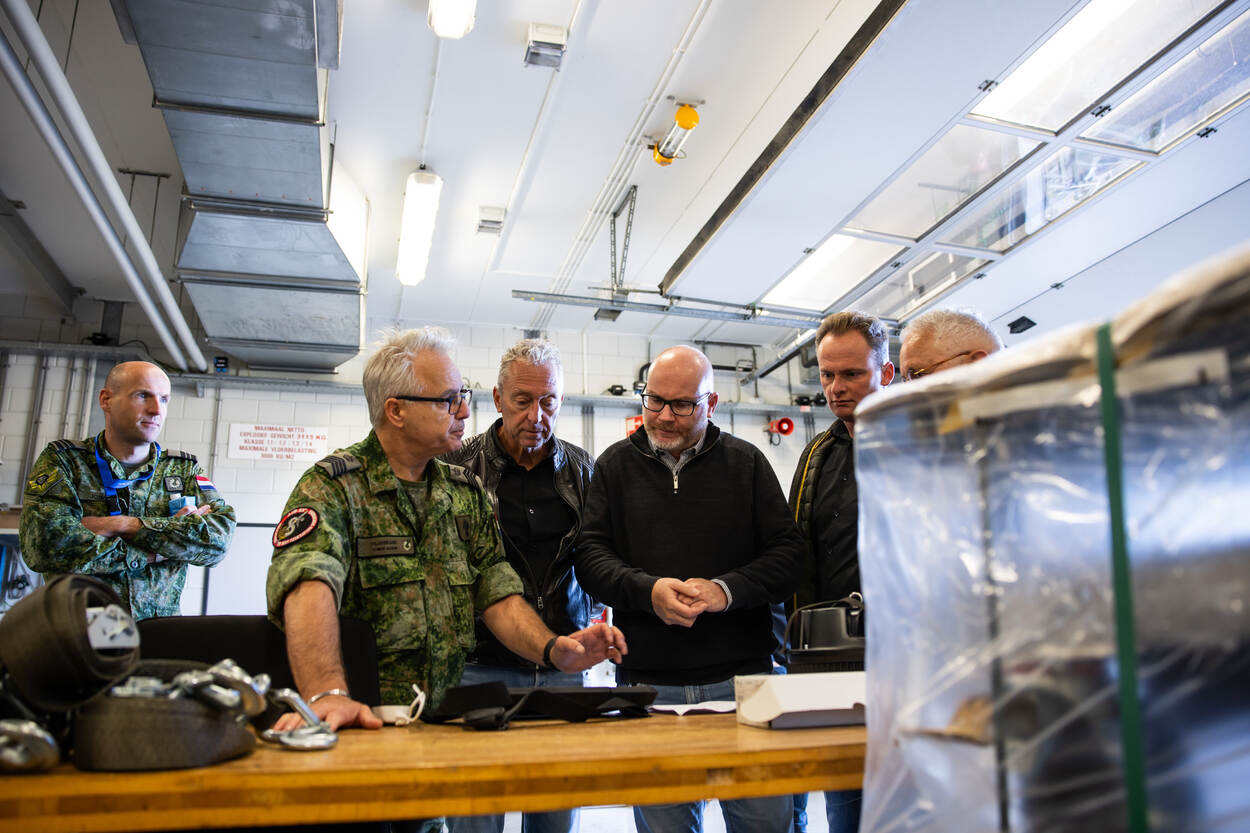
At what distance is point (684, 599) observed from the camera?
64.6 inches

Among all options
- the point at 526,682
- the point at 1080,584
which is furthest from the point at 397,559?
the point at 1080,584

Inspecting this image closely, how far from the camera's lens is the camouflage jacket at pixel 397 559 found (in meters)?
1.51

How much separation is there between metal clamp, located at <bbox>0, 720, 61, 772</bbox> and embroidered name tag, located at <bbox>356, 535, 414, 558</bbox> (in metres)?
0.86

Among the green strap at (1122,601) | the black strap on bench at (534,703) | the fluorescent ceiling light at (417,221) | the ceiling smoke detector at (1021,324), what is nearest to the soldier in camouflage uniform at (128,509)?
the fluorescent ceiling light at (417,221)

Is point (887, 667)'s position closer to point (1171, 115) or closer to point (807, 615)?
point (807, 615)

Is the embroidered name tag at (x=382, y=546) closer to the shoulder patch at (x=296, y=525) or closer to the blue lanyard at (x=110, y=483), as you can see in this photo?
the shoulder patch at (x=296, y=525)

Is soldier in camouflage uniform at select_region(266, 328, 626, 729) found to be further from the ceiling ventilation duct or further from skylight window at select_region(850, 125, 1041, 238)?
skylight window at select_region(850, 125, 1041, 238)

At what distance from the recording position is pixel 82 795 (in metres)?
0.66

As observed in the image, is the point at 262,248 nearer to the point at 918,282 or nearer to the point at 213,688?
the point at 918,282

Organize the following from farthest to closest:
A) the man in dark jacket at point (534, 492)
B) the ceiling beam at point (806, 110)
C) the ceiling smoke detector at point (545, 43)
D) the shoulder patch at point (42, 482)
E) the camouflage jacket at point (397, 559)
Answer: the ceiling smoke detector at point (545, 43) → the ceiling beam at point (806, 110) → the shoulder patch at point (42, 482) → the man in dark jacket at point (534, 492) → the camouflage jacket at point (397, 559)

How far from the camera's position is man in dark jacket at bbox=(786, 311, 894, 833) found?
6.68 feet

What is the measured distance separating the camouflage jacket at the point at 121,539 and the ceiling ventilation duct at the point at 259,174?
1371mm

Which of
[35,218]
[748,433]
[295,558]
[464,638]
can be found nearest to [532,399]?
[464,638]

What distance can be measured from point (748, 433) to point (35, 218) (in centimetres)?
560
